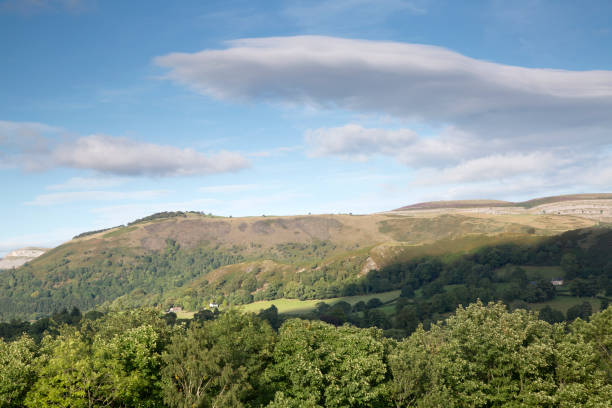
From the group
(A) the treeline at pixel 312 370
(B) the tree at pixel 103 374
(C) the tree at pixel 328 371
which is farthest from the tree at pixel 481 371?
(B) the tree at pixel 103 374

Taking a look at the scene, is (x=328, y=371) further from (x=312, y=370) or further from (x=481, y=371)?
(x=481, y=371)

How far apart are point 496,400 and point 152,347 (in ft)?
156

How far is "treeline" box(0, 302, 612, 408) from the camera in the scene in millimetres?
54844

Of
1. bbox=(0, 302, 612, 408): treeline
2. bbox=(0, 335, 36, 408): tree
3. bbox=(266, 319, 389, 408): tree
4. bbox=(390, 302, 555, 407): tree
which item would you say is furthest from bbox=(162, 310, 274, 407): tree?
bbox=(390, 302, 555, 407): tree

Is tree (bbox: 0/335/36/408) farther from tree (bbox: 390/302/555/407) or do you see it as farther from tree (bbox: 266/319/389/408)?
tree (bbox: 390/302/555/407)

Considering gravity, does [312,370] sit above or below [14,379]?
below

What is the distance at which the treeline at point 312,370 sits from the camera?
54844 millimetres

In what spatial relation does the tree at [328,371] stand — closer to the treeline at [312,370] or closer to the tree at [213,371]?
the treeline at [312,370]

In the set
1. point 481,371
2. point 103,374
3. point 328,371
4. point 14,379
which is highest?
point 14,379

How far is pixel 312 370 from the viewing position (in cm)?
6062

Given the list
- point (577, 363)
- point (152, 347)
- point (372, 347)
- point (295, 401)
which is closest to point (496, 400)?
point (577, 363)

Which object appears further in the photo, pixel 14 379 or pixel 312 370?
pixel 312 370

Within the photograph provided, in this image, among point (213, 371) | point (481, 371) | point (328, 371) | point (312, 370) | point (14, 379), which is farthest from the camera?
point (328, 371)

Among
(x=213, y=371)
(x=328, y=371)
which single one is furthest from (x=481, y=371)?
(x=213, y=371)
